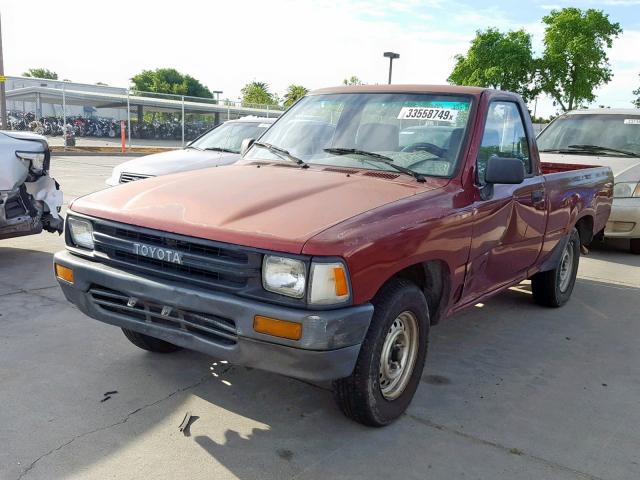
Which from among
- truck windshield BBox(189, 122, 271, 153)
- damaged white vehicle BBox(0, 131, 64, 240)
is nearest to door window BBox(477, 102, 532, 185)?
damaged white vehicle BBox(0, 131, 64, 240)

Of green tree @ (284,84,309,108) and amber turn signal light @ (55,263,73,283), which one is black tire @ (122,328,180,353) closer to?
amber turn signal light @ (55,263,73,283)

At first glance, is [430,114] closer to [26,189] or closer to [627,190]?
[26,189]

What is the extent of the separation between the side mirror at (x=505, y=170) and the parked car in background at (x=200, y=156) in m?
4.83

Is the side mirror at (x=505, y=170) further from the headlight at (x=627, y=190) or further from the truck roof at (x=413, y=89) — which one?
the headlight at (x=627, y=190)

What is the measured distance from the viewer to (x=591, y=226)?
614 cm

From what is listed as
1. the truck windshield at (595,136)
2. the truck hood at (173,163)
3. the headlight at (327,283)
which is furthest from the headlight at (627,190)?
the headlight at (327,283)

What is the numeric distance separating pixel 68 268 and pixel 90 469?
3.65ft

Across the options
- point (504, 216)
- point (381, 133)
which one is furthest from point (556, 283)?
point (381, 133)

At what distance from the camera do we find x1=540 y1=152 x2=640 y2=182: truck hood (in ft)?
26.2

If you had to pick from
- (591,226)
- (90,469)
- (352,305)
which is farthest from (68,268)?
(591,226)

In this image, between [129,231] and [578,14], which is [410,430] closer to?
[129,231]

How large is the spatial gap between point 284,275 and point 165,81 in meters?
→ 89.5

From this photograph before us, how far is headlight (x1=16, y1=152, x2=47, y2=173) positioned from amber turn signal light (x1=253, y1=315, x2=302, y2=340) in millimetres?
4643

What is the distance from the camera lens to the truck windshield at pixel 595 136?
859 cm
